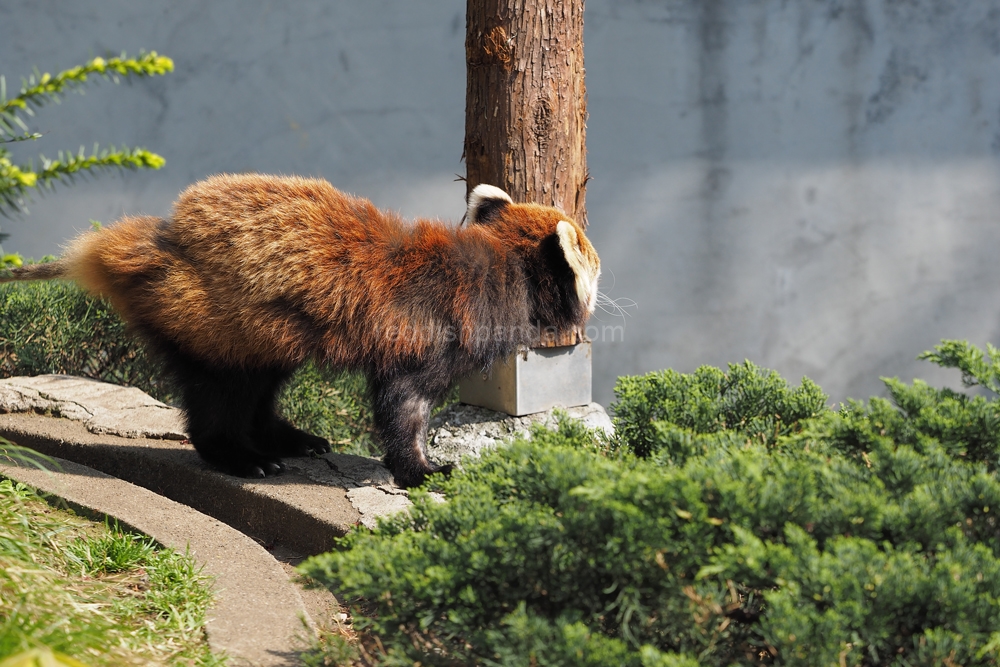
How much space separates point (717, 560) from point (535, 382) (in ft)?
8.36

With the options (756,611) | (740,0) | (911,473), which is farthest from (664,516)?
(740,0)

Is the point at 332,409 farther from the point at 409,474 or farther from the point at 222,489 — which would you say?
the point at 409,474

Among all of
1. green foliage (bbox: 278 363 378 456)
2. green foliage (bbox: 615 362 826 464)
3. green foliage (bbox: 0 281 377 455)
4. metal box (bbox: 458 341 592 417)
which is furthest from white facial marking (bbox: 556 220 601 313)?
green foliage (bbox: 278 363 378 456)

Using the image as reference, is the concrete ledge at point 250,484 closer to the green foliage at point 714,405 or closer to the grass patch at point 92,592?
the grass patch at point 92,592

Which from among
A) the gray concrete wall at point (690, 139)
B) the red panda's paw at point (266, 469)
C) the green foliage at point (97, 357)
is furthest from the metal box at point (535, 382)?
the gray concrete wall at point (690, 139)

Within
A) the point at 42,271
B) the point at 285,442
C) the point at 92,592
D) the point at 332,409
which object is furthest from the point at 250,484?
the point at 332,409

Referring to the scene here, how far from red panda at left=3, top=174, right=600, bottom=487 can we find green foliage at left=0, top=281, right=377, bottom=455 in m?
1.56

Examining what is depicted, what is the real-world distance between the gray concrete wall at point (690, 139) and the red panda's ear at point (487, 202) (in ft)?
9.56

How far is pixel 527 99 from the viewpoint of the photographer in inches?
169

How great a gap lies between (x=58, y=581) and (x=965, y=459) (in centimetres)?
265

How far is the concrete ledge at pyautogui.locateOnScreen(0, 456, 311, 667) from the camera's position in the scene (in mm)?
2598

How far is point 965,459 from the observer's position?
2432 mm

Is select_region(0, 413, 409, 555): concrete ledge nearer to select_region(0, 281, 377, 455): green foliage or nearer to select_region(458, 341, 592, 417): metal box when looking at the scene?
select_region(458, 341, 592, 417): metal box

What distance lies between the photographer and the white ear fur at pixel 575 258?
3.90 metres
